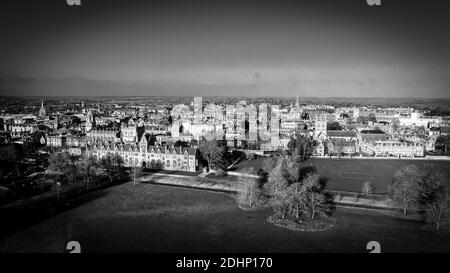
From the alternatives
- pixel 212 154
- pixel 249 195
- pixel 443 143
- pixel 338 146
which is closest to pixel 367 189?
pixel 249 195

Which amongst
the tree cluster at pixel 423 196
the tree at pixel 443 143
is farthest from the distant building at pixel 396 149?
the tree cluster at pixel 423 196

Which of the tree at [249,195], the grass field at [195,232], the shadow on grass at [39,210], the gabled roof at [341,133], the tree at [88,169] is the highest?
the gabled roof at [341,133]

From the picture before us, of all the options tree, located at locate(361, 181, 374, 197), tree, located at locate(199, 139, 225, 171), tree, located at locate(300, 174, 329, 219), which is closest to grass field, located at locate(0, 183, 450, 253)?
tree, located at locate(300, 174, 329, 219)

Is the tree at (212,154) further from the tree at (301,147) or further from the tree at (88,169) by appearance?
the tree at (88,169)

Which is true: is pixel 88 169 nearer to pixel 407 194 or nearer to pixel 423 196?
pixel 407 194
